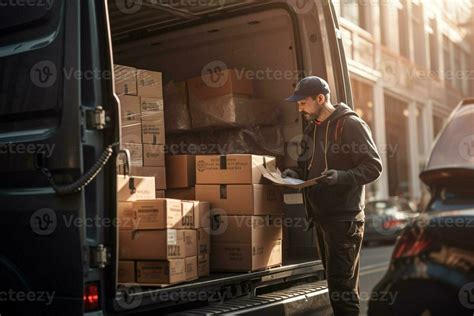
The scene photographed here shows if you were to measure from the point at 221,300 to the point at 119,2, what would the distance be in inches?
97.8

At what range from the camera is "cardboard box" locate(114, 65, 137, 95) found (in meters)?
4.89

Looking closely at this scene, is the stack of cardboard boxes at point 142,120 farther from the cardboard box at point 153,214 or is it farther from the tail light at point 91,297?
the tail light at point 91,297

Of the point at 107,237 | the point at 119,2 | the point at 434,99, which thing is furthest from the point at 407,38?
the point at 107,237

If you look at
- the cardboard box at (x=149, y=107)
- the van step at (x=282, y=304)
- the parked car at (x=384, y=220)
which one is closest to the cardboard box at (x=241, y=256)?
the van step at (x=282, y=304)

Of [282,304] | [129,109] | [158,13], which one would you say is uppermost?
[158,13]

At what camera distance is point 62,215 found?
11.7 feet

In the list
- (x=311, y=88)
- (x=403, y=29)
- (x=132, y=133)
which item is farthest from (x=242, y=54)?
(x=403, y=29)

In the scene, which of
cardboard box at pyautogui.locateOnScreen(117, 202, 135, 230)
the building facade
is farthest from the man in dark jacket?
the building facade

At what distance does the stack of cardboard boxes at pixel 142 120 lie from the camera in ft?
16.1

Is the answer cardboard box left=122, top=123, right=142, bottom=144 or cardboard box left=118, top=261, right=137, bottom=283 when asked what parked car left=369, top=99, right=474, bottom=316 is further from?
cardboard box left=122, top=123, right=142, bottom=144

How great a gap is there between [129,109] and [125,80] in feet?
0.66

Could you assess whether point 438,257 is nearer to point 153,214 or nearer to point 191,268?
point 191,268

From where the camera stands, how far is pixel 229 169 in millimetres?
4934

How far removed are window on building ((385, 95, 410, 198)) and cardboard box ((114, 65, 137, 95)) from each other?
79.6ft
